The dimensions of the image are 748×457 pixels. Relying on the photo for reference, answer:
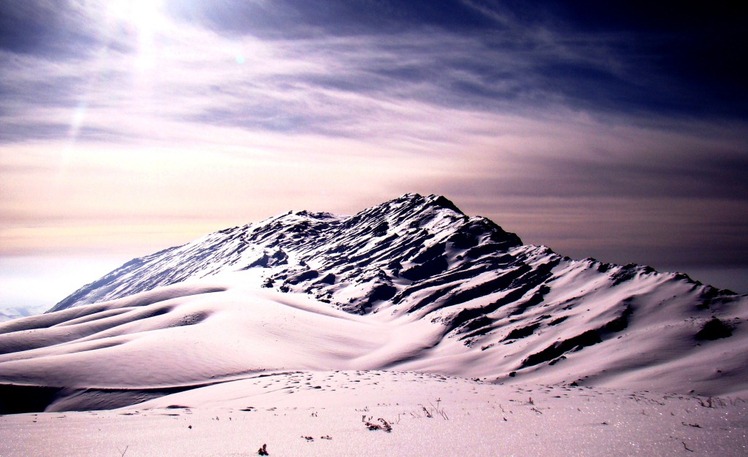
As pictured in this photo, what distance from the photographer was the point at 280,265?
169 metres

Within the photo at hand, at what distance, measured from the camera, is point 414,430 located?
10109 millimetres

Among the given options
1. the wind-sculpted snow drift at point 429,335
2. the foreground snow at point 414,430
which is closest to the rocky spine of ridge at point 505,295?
the wind-sculpted snow drift at point 429,335

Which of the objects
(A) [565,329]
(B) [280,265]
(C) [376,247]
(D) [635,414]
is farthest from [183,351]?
(B) [280,265]

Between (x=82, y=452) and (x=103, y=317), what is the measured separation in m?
60.9

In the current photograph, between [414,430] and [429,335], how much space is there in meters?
61.9

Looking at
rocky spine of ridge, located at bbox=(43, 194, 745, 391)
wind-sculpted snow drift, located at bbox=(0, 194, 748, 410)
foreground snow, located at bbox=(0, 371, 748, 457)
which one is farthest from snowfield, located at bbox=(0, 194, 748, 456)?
rocky spine of ridge, located at bbox=(43, 194, 745, 391)

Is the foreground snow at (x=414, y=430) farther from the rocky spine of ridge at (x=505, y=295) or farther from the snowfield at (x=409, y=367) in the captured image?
the rocky spine of ridge at (x=505, y=295)

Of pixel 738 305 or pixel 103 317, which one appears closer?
pixel 738 305

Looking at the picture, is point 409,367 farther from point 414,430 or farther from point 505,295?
point 414,430

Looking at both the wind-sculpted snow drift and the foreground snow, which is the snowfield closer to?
the foreground snow

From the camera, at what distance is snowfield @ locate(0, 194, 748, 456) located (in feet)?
31.5

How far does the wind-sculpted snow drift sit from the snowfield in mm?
267

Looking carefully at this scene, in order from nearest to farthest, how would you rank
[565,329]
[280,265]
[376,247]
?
[565,329] → [376,247] → [280,265]

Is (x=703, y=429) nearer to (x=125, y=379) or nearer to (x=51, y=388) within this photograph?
(x=125, y=379)
